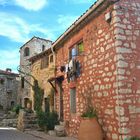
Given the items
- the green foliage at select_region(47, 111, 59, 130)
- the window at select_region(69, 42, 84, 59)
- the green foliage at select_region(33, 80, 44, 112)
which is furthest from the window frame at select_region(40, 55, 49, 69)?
the window at select_region(69, 42, 84, 59)

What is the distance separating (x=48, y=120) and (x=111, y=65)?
22.2 feet

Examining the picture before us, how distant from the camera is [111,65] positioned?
9461 mm

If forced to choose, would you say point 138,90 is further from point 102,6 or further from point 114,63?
point 102,6

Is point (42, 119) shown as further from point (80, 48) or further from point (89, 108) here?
point (89, 108)

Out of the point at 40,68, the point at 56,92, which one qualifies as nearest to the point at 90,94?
the point at 56,92

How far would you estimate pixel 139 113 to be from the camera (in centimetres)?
909

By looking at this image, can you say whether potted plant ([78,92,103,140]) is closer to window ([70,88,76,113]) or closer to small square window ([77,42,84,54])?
window ([70,88,76,113])

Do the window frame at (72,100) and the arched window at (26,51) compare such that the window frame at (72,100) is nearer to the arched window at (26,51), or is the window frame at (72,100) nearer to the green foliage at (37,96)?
the green foliage at (37,96)

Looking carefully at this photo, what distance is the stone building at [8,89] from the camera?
3956 centimetres

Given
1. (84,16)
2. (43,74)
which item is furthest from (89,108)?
(43,74)

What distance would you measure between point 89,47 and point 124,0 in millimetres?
2416

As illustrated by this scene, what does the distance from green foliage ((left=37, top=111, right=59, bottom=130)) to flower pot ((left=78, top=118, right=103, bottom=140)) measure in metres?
5.59

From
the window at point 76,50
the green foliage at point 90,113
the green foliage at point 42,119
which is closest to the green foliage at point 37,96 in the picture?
the green foliage at point 42,119

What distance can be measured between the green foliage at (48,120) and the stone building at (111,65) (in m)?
3.14
